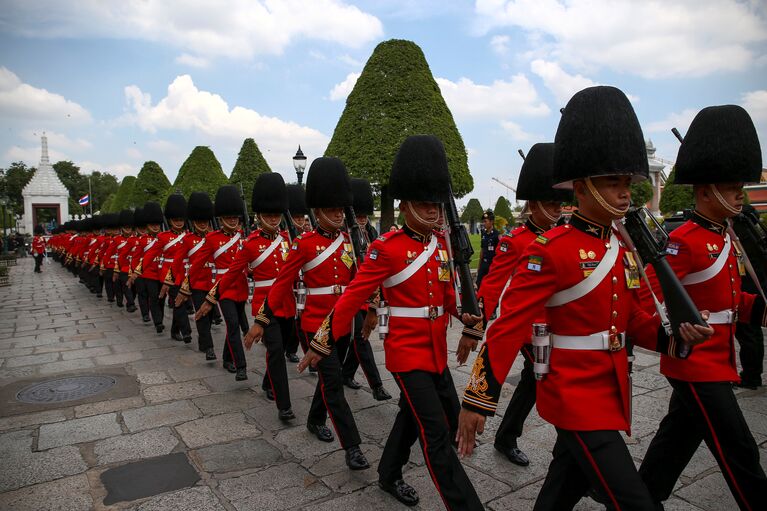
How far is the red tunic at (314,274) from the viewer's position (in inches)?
195

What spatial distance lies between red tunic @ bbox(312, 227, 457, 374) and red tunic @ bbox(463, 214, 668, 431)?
1.01 m

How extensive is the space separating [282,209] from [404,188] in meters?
3.03

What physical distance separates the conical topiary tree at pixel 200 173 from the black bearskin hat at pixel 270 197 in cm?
2520

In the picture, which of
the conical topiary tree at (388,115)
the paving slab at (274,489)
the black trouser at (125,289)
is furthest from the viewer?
the conical topiary tree at (388,115)

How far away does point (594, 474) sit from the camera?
2.40 meters

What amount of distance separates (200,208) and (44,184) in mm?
78792

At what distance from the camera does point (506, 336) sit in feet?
8.32

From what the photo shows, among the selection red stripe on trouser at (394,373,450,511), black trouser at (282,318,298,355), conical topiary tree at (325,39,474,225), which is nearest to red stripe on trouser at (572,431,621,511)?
red stripe on trouser at (394,373,450,511)

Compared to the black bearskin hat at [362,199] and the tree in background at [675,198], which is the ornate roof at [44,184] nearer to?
the tree in background at [675,198]

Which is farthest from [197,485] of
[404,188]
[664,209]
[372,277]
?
[664,209]

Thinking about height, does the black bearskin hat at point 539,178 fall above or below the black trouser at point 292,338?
above

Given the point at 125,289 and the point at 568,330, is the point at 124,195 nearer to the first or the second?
the point at 125,289

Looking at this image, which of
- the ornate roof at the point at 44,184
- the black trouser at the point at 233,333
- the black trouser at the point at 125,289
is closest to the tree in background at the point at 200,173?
the black trouser at the point at 125,289

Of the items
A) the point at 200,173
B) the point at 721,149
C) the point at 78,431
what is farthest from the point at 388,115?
the point at 200,173
